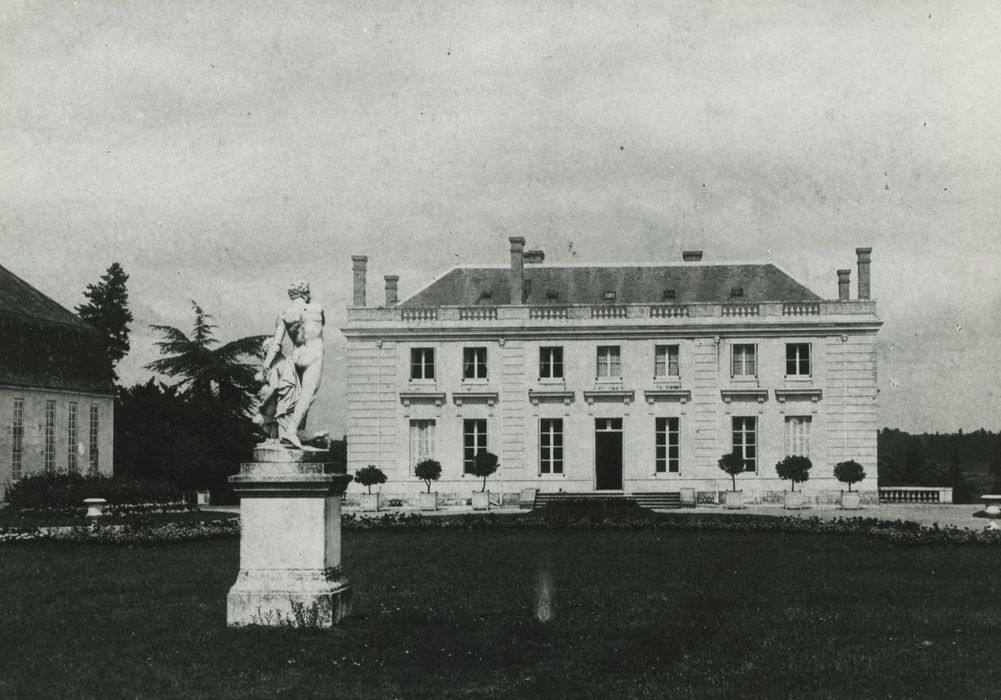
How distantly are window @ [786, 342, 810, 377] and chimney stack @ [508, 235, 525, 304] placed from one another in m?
9.59

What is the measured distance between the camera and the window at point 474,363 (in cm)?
3919

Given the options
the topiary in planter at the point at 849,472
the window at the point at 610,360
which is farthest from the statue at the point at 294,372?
the window at the point at 610,360

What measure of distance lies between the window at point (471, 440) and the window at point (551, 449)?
205cm

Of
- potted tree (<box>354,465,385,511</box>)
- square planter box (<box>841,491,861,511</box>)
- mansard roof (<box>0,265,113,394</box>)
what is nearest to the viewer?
square planter box (<box>841,491,861,511</box>)

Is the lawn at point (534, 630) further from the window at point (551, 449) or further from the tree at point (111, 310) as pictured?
the tree at point (111, 310)

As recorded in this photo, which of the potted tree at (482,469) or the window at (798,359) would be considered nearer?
the potted tree at (482,469)

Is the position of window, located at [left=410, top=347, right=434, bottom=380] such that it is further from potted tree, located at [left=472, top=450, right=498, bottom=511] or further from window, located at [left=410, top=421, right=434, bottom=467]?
potted tree, located at [left=472, top=450, right=498, bottom=511]

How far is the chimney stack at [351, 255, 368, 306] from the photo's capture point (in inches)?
1593

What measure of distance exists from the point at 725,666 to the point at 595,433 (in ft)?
97.6

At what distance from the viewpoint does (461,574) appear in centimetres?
1483

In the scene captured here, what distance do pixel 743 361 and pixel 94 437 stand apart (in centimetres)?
2393

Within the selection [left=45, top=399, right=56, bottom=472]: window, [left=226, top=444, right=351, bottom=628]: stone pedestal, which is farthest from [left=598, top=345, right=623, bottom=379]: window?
[left=226, top=444, right=351, bottom=628]: stone pedestal

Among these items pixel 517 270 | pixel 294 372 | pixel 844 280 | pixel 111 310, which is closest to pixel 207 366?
pixel 111 310

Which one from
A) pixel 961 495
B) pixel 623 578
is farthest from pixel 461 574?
pixel 961 495
